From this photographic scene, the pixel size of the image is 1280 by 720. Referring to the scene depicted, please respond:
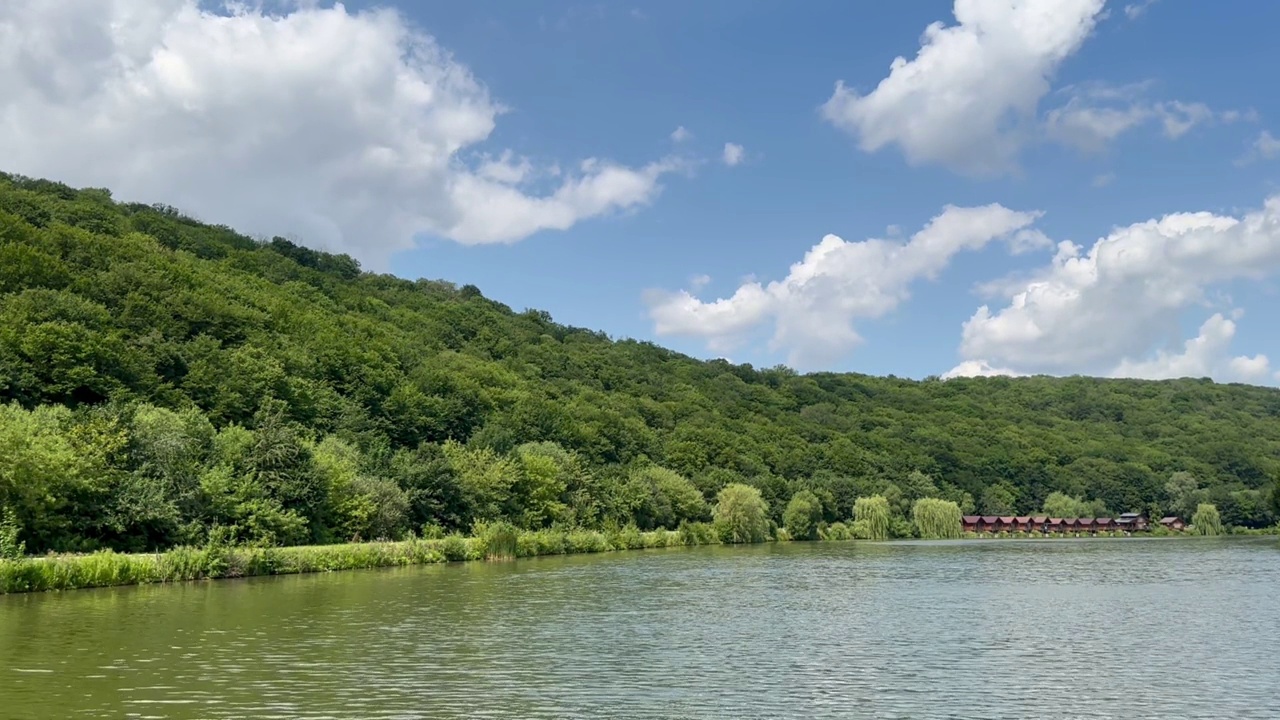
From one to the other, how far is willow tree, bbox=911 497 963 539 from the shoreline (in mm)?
56723

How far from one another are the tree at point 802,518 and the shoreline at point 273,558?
3418cm

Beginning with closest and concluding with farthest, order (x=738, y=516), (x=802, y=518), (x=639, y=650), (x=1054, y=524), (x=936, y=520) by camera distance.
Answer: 1. (x=639, y=650)
2. (x=738, y=516)
3. (x=802, y=518)
4. (x=936, y=520)
5. (x=1054, y=524)

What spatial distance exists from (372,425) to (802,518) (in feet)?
167

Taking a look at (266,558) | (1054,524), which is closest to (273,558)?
(266,558)

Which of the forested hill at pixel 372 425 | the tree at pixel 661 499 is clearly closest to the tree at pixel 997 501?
the forested hill at pixel 372 425

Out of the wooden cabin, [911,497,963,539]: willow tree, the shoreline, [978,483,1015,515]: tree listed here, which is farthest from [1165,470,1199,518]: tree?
the shoreline

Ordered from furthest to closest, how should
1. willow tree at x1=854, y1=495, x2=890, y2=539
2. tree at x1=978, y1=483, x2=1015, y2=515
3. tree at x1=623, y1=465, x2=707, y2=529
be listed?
tree at x1=978, y1=483, x2=1015, y2=515, willow tree at x1=854, y1=495, x2=890, y2=539, tree at x1=623, y1=465, x2=707, y2=529

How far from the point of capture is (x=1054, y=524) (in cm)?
15300

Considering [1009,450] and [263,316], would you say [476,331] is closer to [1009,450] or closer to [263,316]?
[263,316]

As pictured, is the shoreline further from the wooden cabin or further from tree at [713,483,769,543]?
the wooden cabin

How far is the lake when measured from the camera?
59.7ft

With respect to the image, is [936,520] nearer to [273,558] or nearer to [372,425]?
[372,425]

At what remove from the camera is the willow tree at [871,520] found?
120812 millimetres

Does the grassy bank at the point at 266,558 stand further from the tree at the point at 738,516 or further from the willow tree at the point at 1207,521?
the willow tree at the point at 1207,521
